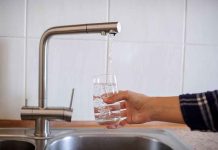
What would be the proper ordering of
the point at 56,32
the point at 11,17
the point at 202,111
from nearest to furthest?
1. the point at 202,111
2. the point at 56,32
3. the point at 11,17

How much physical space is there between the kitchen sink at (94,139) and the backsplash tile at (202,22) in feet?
1.09

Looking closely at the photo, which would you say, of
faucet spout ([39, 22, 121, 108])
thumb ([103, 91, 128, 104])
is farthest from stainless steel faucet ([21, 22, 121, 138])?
thumb ([103, 91, 128, 104])

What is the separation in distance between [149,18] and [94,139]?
0.42m

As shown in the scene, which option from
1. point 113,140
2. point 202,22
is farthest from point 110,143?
point 202,22

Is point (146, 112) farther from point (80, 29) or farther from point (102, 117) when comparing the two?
point (80, 29)

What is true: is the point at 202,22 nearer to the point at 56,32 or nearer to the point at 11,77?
the point at 56,32

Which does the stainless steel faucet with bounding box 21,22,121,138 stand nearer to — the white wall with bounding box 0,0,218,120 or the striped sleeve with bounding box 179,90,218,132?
the white wall with bounding box 0,0,218,120

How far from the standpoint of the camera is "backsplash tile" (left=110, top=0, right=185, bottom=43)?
937 millimetres

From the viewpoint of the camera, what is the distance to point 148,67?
960mm

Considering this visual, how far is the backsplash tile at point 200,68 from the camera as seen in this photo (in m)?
0.98

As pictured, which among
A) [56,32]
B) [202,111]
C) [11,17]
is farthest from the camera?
[11,17]

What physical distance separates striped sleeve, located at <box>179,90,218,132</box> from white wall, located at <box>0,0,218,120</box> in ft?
0.95

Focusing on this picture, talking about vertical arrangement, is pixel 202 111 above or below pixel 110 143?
above

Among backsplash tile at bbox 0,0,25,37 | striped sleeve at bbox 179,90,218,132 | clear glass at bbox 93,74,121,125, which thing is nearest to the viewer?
striped sleeve at bbox 179,90,218,132
